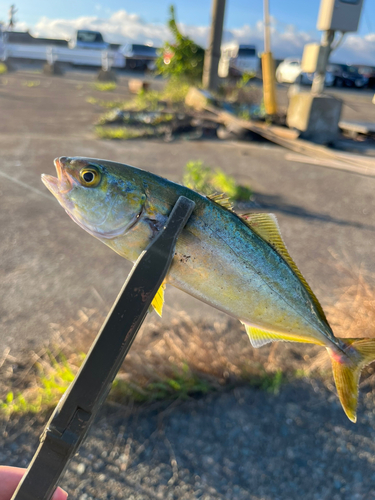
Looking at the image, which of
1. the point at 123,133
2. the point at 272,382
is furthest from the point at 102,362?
the point at 123,133

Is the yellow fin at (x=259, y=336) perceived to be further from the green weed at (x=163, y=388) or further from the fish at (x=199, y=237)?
the green weed at (x=163, y=388)

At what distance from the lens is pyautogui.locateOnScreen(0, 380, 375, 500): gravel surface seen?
235cm

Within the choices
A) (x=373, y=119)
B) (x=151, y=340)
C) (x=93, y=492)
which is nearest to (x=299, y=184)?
(x=151, y=340)

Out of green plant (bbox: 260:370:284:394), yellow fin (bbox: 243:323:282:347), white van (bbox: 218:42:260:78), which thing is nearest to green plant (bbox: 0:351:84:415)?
green plant (bbox: 260:370:284:394)

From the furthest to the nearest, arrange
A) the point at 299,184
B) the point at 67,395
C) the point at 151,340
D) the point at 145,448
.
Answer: the point at 299,184 < the point at 151,340 < the point at 145,448 < the point at 67,395

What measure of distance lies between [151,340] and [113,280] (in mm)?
1311

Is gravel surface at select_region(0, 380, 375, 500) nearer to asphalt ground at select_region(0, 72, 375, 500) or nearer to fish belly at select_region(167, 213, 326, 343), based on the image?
asphalt ground at select_region(0, 72, 375, 500)

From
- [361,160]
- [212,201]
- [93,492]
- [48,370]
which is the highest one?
[212,201]

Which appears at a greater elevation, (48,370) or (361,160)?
(361,160)

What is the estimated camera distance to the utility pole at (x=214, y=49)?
42.7 ft

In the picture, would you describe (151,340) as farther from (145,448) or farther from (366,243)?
(366,243)

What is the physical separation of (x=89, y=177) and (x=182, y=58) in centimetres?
1582

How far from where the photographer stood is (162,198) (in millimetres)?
886

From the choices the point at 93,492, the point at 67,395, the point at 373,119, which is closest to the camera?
the point at 67,395
